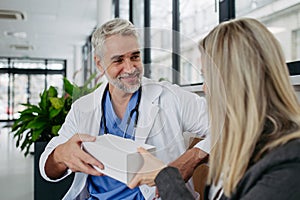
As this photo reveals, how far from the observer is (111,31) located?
3.13 feet

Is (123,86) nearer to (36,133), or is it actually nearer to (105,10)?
(36,133)

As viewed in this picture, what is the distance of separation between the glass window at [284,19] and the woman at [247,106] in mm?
760

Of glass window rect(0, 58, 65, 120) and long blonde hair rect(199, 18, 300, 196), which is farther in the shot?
glass window rect(0, 58, 65, 120)

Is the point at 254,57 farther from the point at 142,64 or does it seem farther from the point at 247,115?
the point at 142,64

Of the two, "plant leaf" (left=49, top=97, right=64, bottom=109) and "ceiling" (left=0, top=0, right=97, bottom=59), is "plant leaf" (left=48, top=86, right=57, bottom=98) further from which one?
"ceiling" (left=0, top=0, right=97, bottom=59)

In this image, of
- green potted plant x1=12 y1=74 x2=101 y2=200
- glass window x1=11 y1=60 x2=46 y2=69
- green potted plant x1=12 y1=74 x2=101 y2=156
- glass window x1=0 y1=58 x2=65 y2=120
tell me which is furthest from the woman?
glass window x1=11 y1=60 x2=46 y2=69

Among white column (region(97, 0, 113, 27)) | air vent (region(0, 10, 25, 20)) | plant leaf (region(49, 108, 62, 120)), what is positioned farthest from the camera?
air vent (region(0, 10, 25, 20))

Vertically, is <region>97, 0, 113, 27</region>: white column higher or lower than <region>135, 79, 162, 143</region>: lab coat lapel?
higher

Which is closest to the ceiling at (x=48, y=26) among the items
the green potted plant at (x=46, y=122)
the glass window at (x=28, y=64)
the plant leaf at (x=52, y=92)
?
the glass window at (x=28, y=64)

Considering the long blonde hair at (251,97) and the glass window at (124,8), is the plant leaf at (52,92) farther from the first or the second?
the glass window at (124,8)

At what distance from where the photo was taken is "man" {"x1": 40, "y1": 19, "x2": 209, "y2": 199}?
36.6 inches

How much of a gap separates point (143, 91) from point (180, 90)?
0.41 feet

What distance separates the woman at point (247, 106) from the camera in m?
0.71

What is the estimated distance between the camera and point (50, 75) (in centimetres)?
1462
